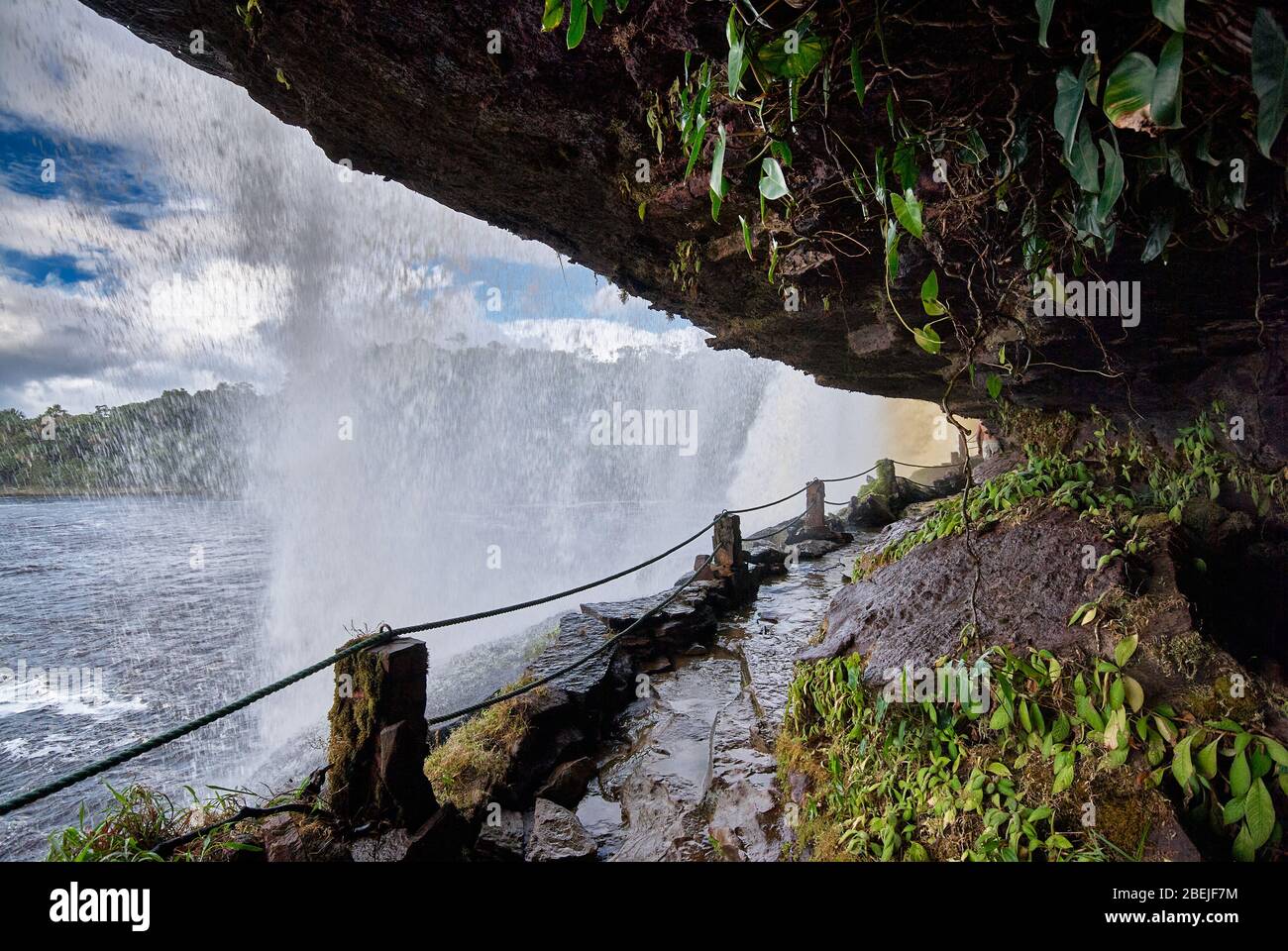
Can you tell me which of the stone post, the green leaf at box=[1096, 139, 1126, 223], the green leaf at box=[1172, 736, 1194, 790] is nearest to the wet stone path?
the stone post

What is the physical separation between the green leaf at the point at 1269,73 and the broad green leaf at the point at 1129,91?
0.16m

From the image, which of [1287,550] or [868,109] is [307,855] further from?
[1287,550]

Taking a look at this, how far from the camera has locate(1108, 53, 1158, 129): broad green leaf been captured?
1185 mm

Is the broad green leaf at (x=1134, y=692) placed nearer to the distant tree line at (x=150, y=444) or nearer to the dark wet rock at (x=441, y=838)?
the dark wet rock at (x=441, y=838)

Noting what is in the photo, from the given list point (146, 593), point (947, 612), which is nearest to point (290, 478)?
point (146, 593)

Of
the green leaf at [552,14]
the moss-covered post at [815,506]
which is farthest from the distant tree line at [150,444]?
the green leaf at [552,14]

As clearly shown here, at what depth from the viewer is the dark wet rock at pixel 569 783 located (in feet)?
10.9

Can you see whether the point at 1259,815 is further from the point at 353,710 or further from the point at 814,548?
the point at 814,548

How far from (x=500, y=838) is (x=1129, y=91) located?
3.76 m

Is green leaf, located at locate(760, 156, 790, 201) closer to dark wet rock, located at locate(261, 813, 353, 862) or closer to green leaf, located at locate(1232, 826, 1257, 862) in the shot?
green leaf, located at locate(1232, 826, 1257, 862)

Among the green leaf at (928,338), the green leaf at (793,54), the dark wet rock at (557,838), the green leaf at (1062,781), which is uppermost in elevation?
the green leaf at (793,54)

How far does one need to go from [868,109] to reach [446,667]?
11.5 m

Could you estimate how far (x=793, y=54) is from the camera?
1631 mm

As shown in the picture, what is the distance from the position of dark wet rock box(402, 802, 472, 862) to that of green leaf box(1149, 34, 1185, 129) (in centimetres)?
330
